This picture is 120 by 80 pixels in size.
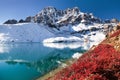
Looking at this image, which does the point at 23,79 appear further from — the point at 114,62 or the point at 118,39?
the point at 114,62

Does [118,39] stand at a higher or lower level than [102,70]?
higher

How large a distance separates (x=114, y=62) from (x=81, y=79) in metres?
5.25

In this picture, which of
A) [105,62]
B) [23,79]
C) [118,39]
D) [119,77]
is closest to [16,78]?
[23,79]

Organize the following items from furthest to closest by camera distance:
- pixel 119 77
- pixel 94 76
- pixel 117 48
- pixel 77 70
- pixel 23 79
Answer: pixel 23 79, pixel 117 48, pixel 77 70, pixel 119 77, pixel 94 76

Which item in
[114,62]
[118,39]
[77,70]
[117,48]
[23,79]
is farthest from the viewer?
[23,79]

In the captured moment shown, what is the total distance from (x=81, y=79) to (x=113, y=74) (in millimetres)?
2907

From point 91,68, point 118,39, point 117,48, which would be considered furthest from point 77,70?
point 118,39

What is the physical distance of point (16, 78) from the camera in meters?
43.8

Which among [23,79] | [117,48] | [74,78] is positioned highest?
[117,48]

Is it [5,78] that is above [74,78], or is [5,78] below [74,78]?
below

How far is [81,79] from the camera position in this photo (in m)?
15.1

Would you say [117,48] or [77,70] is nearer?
[77,70]

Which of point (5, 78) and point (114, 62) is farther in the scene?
point (5, 78)

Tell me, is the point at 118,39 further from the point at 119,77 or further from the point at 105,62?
the point at 119,77
